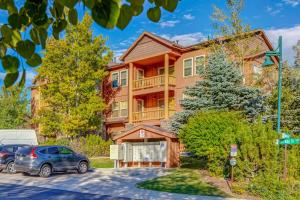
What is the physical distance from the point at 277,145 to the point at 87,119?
76.3 feet

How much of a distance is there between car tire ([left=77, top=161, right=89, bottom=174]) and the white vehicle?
9.81 meters

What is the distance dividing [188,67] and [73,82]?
11.3 metres

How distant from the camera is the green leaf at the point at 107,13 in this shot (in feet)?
5.38

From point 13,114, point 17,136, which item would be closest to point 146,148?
point 17,136

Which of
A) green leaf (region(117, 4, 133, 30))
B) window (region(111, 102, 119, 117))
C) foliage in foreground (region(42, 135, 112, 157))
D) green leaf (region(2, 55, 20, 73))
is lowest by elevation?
foliage in foreground (region(42, 135, 112, 157))

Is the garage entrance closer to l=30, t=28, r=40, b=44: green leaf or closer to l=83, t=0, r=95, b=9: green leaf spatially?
l=30, t=28, r=40, b=44: green leaf

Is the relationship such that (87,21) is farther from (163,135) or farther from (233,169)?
(233,169)

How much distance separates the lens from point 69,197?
590 inches

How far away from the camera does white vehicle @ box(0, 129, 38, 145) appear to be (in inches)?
1239

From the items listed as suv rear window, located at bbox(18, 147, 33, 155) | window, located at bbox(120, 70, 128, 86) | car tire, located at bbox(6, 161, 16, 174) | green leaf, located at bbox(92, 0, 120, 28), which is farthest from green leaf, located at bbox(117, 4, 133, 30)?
window, located at bbox(120, 70, 128, 86)

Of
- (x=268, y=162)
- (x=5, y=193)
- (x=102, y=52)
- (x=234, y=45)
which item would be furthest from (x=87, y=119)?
(x=268, y=162)

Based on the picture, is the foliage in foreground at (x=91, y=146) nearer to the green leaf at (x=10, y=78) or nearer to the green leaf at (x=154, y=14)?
the green leaf at (x=154, y=14)

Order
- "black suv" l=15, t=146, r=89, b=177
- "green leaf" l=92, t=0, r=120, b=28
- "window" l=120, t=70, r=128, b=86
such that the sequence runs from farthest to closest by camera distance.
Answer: "window" l=120, t=70, r=128, b=86
"black suv" l=15, t=146, r=89, b=177
"green leaf" l=92, t=0, r=120, b=28

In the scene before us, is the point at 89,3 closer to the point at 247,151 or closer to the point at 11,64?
the point at 11,64
